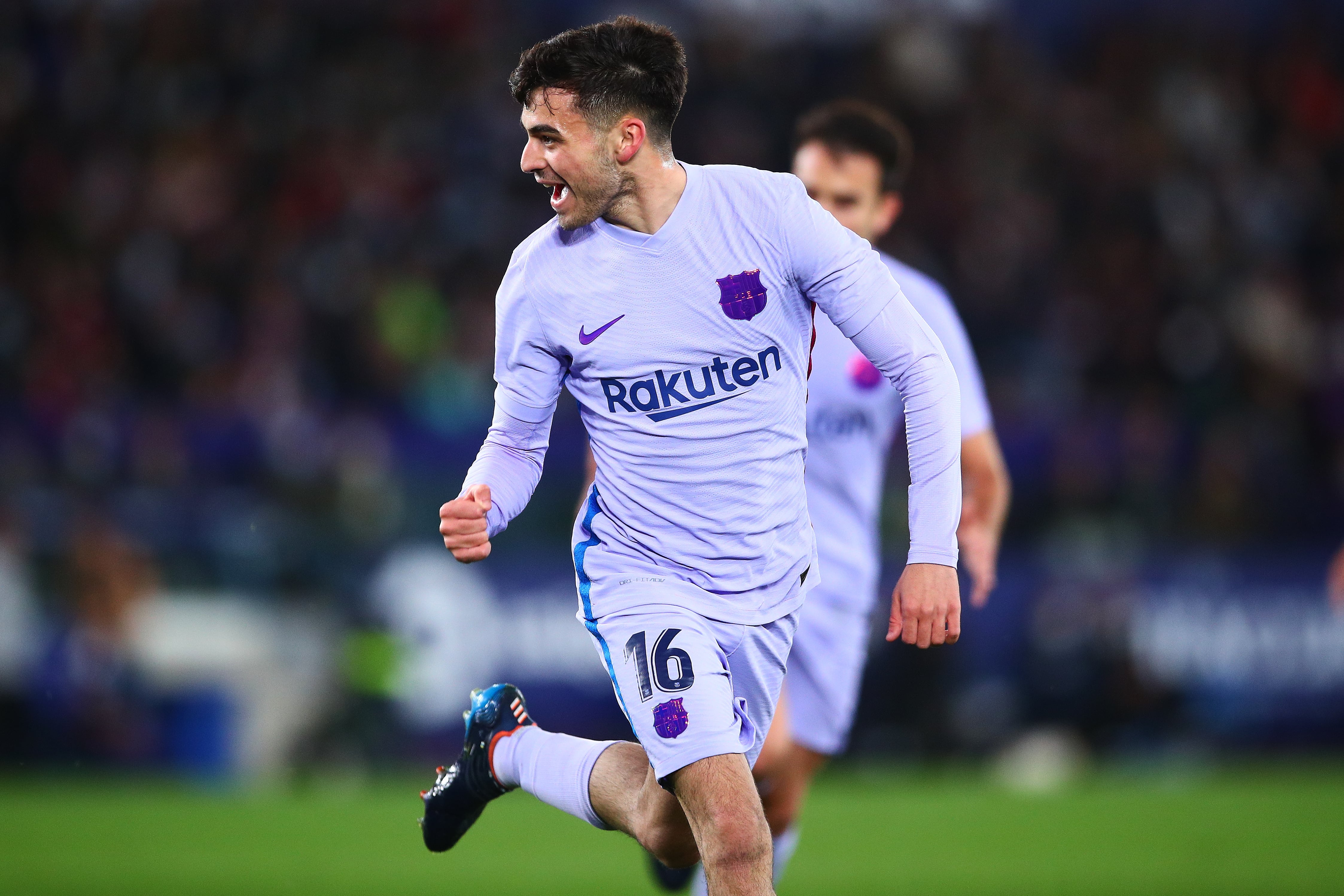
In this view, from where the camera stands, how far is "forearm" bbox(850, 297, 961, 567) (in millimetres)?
4023

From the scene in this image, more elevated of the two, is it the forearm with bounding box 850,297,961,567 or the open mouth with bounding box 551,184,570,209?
the open mouth with bounding box 551,184,570,209

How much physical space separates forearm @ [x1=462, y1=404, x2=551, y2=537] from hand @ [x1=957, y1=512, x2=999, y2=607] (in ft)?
5.37

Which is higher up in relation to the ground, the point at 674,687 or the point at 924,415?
the point at 924,415

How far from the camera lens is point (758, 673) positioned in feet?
13.9

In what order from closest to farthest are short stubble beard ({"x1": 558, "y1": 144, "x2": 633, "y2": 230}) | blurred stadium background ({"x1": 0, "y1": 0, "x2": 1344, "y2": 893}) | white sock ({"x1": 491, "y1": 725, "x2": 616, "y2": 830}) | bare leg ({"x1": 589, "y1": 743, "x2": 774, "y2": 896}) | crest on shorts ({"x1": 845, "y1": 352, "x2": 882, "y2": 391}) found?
bare leg ({"x1": 589, "y1": 743, "x2": 774, "y2": 896}) → short stubble beard ({"x1": 558, "y1": 144, "x2": 633, "y2": 230}) → white sock ({"x1": 491, "y1": 725, "x2": 616, "y2": 830}) → crest on shorts ({"x1": 845, "y1": 352, "x2": 882, "y2": 391}) → blurred stadium background ({"x1": 0, "y1": 0, "x2": 1344, "y2": 893})

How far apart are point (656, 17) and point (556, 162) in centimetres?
1269

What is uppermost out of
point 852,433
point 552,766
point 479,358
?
point 479,358

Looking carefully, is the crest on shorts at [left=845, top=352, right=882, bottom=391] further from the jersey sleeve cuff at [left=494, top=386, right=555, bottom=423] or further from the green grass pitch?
the green grass pitch

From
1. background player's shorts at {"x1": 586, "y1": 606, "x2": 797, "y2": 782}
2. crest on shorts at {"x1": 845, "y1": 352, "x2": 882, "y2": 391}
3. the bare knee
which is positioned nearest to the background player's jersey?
crest on shorts at {"x1": 845, "y1": 352, "x2": 882, "y2": 391}

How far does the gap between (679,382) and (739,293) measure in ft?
0.88

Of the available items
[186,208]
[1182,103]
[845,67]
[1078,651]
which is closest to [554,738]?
[1078,651]

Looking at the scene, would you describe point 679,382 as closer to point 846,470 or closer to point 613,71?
point 613,71

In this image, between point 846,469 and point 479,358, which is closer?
point 846,469

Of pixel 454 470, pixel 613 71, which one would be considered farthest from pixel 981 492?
pixel 454 470
